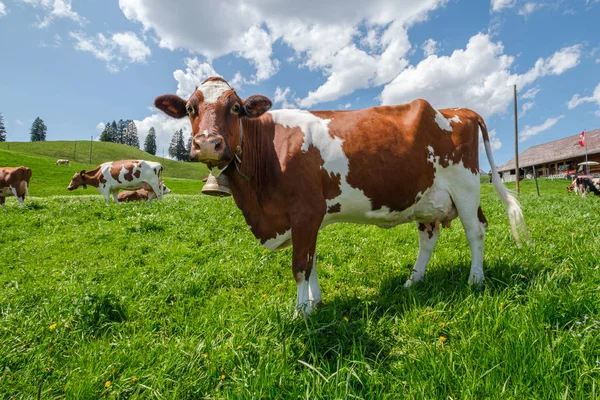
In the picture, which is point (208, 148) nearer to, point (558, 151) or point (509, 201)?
point (509, 201)

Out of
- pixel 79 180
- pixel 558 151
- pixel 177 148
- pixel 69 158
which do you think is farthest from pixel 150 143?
pixel 558 151

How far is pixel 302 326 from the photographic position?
2928mm

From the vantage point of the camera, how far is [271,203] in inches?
130

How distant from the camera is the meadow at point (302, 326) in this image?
2.10 meters

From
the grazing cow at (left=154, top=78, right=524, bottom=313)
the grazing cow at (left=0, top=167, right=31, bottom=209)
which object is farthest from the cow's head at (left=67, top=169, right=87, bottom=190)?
the grazing cow at (left=154, top=78, right=524, bottom=313)

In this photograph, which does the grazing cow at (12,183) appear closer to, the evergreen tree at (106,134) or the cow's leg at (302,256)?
the cow's leg at (302,256)

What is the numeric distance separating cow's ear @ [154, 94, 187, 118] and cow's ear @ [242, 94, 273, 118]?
0.73 meters

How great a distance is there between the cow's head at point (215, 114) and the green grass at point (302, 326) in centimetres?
159

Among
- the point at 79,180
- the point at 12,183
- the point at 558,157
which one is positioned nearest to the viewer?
the point at 12,183

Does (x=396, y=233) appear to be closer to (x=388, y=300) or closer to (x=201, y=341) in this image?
(x=388, y=300)

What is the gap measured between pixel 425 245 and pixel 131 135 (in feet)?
505

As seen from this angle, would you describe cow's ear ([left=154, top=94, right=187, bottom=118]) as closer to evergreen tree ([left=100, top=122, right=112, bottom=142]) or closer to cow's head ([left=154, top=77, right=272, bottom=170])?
cow's head ([left=154, top=77, right=272, bottom=170])

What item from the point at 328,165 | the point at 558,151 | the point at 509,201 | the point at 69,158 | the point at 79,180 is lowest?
the point at 509,201

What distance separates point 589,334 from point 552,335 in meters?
0.22
